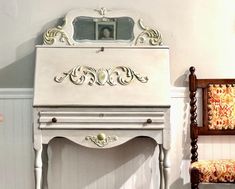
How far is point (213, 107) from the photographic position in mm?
3900

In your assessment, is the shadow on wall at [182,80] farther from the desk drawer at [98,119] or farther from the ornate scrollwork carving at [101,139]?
the ornate scrollwork carving at [101,139]

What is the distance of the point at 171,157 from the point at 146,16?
1.09 metres

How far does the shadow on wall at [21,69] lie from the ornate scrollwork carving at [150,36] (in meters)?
0.79

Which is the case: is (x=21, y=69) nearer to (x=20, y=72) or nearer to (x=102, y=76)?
(x=20, y=72)

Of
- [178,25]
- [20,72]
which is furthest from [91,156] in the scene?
[178,25]

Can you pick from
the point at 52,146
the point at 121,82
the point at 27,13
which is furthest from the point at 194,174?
the point at 27,13

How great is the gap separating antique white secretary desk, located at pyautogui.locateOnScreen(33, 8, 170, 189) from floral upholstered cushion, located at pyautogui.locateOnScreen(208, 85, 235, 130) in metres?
0.44

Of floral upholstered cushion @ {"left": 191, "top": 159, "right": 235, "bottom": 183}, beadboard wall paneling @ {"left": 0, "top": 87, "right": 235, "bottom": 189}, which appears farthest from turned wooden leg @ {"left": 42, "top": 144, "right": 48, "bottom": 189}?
floral upholstered cushion @ {"left": 191, "top": 159, "right": 235, "bottom": 183}

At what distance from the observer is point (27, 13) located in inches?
158

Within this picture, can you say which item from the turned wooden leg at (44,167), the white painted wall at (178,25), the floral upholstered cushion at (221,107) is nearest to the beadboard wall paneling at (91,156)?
the turned wooden leg at (44,167)

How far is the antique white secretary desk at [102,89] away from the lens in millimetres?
3570

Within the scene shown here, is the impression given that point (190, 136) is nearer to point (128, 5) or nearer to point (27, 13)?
point (128, 5)

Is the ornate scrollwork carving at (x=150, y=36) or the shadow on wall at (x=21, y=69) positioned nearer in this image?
the ornate scrollwork carving at (x=150, y=36)

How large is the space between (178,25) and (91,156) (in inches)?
47.3
